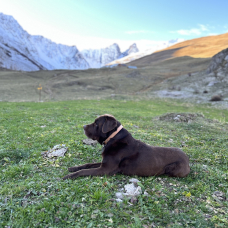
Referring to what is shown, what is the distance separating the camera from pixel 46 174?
16.7 feet

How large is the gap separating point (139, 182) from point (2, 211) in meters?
3.07

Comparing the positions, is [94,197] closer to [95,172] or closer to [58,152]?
[95,172]

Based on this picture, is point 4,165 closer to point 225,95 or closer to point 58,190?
point 58,190

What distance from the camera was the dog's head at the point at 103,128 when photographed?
514 centimetres

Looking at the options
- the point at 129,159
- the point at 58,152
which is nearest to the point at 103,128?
the point at 129,159

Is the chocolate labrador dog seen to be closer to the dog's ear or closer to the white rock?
the dog's ear

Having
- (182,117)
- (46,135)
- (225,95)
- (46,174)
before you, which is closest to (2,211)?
(46,174)

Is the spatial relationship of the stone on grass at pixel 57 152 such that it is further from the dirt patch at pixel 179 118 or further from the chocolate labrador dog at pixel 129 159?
the dirt patch at pixel 179 118

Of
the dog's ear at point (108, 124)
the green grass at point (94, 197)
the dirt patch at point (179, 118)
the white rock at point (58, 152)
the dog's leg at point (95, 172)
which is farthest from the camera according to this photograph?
the dirt patch at point (179, 118)

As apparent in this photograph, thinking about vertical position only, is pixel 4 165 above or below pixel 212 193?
above

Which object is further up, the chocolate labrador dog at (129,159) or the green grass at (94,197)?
the chocolate labrador dog at (129,159)

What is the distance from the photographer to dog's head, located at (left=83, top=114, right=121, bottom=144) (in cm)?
514

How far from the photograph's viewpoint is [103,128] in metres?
5.16

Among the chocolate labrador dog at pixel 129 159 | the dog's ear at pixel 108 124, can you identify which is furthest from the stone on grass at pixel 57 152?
the dog's ear at pixel 108 124
